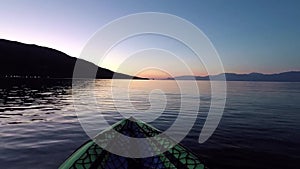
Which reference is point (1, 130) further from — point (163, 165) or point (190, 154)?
point (190, 154)

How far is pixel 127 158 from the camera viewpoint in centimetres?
1062

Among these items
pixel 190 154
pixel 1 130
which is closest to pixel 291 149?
pixel 190 154

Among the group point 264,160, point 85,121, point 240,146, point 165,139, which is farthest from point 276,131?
point 85,121

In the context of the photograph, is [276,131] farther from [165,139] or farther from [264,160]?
[165,139]

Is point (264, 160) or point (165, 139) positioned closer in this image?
point (165, 139)

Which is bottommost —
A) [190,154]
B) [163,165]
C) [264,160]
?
[264,160]

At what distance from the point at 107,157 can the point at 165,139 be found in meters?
2.73

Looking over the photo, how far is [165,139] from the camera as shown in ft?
33.8

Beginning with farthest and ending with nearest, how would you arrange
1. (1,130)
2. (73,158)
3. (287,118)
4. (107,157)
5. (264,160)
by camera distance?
(287,118) < (1,130) < (264,160) < (107,157) < (73,158)

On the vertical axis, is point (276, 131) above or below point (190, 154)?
below

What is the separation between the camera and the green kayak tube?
27.9 feet

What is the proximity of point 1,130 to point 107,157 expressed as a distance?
12700 mm

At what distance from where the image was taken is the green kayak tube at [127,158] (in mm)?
8492

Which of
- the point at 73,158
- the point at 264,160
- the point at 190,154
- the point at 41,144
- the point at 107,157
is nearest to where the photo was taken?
the point at 73,158
